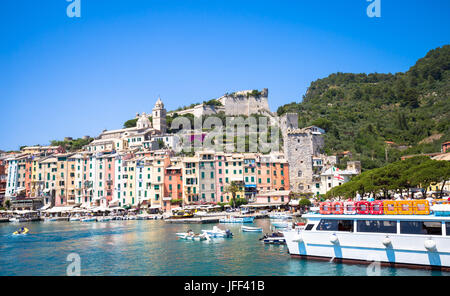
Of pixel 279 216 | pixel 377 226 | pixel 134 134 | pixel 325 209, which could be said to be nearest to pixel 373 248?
pixel 377 226

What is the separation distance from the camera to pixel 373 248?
18875 mm

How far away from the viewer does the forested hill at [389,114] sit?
82.1 meters

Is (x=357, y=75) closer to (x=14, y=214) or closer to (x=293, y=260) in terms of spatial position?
(x=14, y=214)

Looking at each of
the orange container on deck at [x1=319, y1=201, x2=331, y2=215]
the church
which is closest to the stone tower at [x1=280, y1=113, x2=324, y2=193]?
the church

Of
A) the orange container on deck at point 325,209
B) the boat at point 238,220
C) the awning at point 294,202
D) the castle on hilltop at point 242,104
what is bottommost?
the boat at point 238,220

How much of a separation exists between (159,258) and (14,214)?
178 ft

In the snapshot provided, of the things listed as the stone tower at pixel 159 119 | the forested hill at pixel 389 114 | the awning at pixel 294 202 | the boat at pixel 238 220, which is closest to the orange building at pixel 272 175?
the awning at pixel 294 202

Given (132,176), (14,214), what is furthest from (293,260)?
Result: (14,214)

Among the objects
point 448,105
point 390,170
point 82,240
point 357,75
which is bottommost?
point 82,240

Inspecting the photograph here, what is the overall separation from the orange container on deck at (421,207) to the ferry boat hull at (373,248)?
4.73 ft

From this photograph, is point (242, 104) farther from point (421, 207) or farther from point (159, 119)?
point (421, 207)

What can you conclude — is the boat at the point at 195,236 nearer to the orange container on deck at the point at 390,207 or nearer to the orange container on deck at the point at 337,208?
the orange container on deck at the point at 337,208

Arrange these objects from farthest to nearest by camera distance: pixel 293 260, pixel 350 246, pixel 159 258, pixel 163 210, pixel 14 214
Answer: pixel 14 214
pixel 163 210
pixel 159 258
pixel 293 260
pixel 350 246

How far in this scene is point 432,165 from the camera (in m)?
34.2
